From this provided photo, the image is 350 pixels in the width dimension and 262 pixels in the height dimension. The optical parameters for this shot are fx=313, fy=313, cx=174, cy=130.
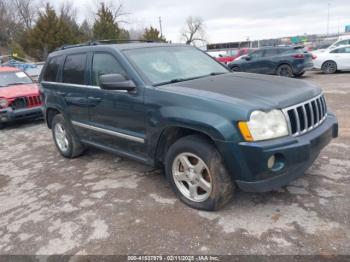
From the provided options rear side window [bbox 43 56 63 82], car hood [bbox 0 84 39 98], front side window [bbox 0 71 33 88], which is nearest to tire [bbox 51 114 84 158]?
rear side window [bbox 43 56 63 82]

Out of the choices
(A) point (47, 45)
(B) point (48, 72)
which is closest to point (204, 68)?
(B) point (48, 72)

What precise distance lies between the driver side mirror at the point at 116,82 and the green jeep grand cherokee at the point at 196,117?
0.04 feet

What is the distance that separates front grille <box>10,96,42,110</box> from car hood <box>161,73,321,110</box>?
6069 mm

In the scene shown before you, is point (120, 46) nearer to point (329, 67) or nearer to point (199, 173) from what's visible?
point (199, 173)

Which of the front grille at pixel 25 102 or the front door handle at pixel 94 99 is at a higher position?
the front door handle at pixel 94 99

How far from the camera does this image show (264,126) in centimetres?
279

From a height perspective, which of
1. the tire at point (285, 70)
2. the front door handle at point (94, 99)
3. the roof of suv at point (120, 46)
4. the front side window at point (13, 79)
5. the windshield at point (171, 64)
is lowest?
the tire at point (285, 70)

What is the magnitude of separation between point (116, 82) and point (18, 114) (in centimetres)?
563

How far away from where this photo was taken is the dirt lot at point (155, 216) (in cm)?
278

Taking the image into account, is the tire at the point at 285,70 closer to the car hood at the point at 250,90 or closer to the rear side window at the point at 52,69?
the car hood at the point at 250,90

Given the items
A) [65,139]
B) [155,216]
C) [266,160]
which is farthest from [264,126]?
[65,139]

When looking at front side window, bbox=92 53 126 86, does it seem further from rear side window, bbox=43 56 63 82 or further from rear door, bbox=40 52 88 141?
rear side window, bbox=43 56 63 82

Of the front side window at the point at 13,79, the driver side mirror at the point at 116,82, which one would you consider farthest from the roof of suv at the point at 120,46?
the front side window at the point at 13,79

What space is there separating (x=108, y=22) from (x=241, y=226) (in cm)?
3087
